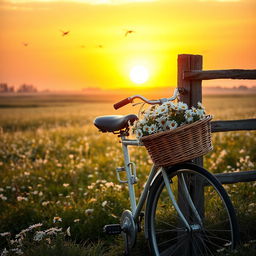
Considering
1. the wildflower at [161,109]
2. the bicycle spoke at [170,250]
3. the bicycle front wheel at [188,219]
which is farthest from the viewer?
the bicycle spoke at [170,250]

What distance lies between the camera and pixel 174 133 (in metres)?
3.57

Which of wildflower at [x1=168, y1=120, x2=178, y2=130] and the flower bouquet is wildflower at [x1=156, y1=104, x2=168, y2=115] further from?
wildflower at [x1=168, y1=120, x2=178, y2=130]

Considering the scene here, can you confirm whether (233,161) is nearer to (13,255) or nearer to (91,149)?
(91,149)

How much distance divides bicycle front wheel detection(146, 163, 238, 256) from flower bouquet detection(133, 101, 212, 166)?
0.77 feet

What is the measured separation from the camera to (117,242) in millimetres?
5090

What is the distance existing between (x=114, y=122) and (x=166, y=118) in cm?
89

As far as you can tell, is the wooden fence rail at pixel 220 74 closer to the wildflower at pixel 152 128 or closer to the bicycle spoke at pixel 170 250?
the wildflower at pixel 152 128

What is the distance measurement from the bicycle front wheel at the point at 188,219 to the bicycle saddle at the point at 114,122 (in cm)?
66

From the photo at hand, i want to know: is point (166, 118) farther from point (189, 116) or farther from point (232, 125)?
point (232, 125)

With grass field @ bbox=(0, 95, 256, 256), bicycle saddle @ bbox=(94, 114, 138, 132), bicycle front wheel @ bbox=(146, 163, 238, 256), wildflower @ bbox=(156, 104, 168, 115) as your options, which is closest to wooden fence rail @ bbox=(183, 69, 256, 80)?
bicycle saddle @ bbox=(94, 114, 138, 132)

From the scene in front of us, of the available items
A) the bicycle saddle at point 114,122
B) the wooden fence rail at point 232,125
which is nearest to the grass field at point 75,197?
the wooden fence rail at point 232,125

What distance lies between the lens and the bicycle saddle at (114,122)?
14.4 feet

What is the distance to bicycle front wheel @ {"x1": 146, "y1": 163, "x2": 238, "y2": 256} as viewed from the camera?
155 inches

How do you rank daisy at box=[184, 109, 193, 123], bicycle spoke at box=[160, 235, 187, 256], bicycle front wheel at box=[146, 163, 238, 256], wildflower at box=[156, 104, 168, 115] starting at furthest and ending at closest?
bicycle spoke at box=[160, 235, 187, 256], bicycle front wheel at box=[146, 163, 238, 256], wildflower at box=[156, 104, 168, 115], daisy at box=[184, 109, 193, 123]
